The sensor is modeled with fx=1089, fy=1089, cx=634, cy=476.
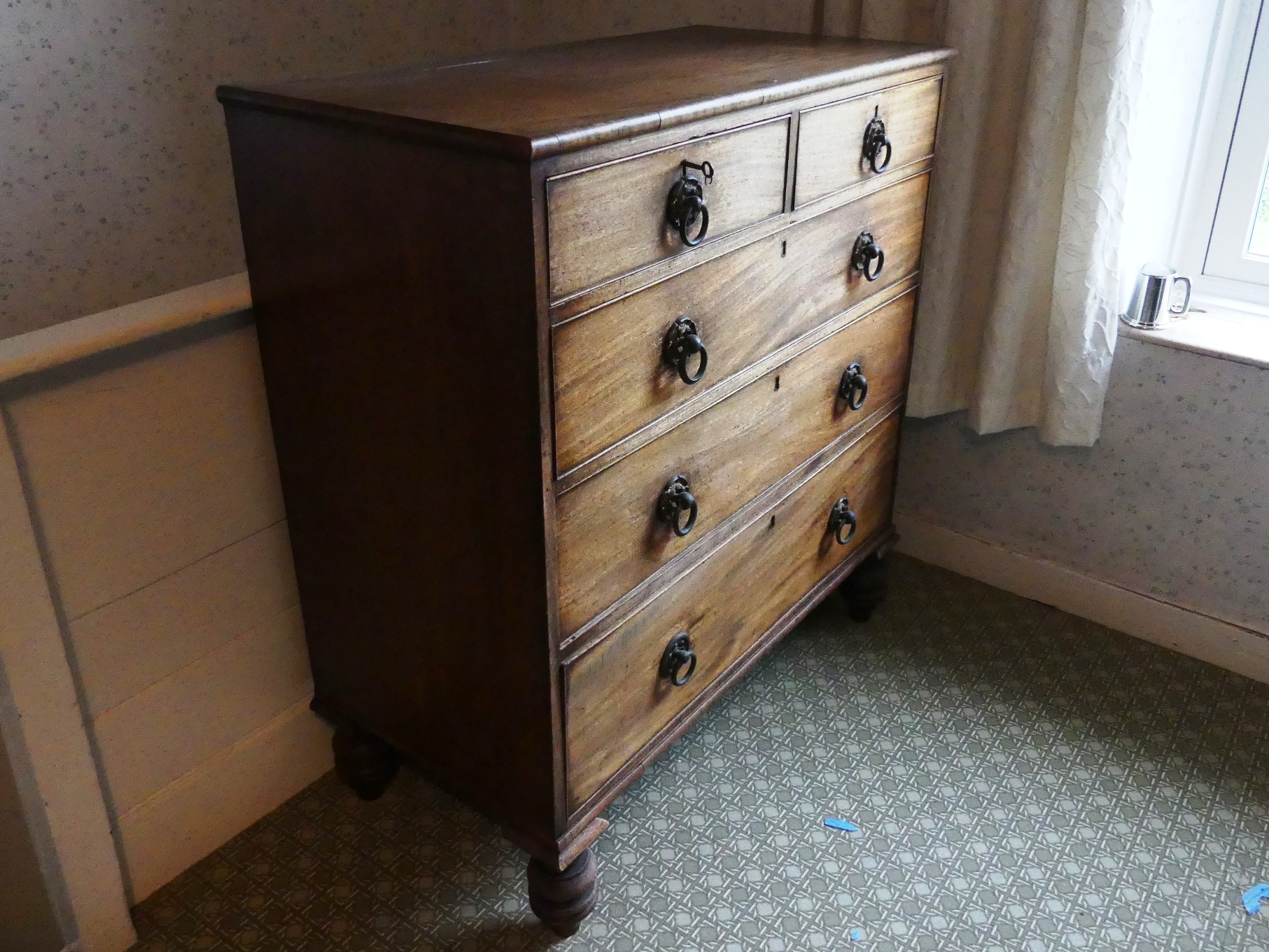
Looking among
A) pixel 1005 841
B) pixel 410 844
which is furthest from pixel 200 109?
pixel 1005 841

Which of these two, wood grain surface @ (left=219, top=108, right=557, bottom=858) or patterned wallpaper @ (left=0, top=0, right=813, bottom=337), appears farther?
patterned wallpaper @ (left=0, top=0, right=813, bottom=337)

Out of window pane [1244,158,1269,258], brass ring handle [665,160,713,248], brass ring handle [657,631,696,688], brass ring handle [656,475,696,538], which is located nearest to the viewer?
brass ring handle [665,160,713,248]

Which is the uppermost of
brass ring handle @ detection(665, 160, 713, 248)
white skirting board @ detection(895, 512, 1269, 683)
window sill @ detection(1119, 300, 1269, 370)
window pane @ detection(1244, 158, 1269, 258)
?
brass ring handle @ detection(665, 160, 713, 248)

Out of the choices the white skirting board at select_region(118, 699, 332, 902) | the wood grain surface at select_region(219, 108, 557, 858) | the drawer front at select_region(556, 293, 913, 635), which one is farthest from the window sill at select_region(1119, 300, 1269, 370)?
the white skirting board at select_region(118, 699, 332, 902)

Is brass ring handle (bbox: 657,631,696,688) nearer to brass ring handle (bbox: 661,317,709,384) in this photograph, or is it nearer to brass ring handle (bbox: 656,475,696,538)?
brass ring handle (bbox: 656,475,696,538)

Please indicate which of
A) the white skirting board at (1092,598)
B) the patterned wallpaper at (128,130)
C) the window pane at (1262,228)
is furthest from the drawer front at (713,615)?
the patterned wallpaper at (128,130)

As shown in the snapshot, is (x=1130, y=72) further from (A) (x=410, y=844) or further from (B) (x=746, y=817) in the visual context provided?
(A) (x=410, y=844)

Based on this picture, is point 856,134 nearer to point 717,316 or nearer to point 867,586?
point 717,316

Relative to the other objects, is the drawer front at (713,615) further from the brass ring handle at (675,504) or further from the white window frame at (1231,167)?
the white window frame at (1231,167)

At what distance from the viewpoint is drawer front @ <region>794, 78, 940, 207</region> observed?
135cm

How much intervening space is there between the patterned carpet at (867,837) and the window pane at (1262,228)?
739 mm

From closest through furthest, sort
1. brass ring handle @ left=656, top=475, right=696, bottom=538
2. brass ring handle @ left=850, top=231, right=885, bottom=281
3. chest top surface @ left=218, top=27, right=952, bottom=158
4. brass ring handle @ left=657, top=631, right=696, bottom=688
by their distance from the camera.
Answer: chest top surface @ left=218, top=27, right=952, bottom=158
brass ring handle @ left=656, top=475, right=696, bottom=538
brass ring handle @ left=657, top=631, right=696, bottom=688
brass ring handle @ left=850, top=231, right=885, bottom=281

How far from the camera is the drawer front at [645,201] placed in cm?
103

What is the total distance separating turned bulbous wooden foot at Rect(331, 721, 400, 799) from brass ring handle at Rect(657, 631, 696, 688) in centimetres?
43
